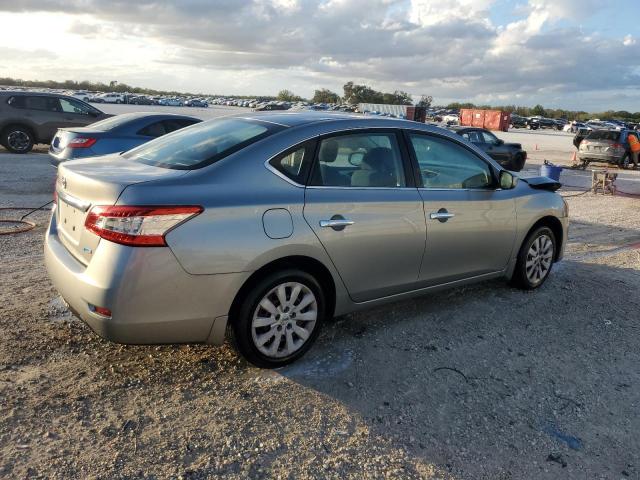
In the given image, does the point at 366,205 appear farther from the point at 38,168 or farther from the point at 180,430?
the point at 38,168

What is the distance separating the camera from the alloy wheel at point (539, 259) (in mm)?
5449

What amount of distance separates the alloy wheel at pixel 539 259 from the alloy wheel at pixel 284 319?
2.62 meters

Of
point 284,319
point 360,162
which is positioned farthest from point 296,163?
point 284,319

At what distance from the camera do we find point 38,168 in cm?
1248

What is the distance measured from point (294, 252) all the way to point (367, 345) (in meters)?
1.08

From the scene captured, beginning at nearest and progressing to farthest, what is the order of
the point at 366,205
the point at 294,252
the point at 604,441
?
the point at 604,441 < the point at 294,252 < the point at 366,205

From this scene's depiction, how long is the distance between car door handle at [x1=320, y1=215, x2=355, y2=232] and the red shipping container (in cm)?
5433

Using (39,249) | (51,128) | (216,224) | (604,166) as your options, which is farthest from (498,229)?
(604,166)

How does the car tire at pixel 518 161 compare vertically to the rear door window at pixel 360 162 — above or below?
below

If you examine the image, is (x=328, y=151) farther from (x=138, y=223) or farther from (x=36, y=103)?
(x=36, y=103)

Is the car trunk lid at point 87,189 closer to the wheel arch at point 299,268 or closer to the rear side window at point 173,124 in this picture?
the wheel arch at point 299,268

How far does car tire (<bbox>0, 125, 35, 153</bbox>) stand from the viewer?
14.9m

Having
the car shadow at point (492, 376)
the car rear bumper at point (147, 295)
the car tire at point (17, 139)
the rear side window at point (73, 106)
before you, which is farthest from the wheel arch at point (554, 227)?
the car tire at point (17, 139)

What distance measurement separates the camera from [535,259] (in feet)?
18.1
